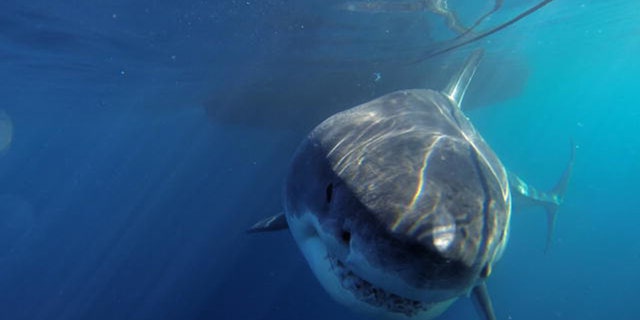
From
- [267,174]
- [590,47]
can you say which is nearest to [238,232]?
[267,174]

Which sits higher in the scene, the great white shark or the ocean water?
the great white shark

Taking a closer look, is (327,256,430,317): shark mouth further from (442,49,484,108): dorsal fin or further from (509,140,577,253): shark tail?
(509,140,577,253): shark tail

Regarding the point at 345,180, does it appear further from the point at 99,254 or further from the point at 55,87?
the point at 99,254

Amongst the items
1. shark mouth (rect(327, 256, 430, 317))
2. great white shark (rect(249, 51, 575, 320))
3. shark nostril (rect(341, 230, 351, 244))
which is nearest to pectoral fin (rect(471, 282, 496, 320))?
great white shark (rect(249, 51, 575, 320))

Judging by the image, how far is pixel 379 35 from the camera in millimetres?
14820

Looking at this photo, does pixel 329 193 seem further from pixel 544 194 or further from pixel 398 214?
pixel 544 194

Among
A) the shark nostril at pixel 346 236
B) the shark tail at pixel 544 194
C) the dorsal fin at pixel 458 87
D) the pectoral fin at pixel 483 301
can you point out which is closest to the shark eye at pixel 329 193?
the shark nostril at pixel 346 236

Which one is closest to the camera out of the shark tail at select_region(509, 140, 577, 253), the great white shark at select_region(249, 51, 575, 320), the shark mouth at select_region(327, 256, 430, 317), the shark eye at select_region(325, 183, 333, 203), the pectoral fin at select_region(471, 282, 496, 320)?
the great white shark at select_region(249, 51, 575, 320)

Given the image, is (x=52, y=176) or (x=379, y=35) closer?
(x=379, y=35)

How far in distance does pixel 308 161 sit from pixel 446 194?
4.79 feet

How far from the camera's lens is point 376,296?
7.98 feet

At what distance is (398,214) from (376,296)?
2.32ft

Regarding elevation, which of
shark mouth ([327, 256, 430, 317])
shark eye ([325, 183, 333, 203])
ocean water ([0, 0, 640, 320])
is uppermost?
shark eye ([325, 183, 333, 203])

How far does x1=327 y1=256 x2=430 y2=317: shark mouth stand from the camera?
2.41 meters
